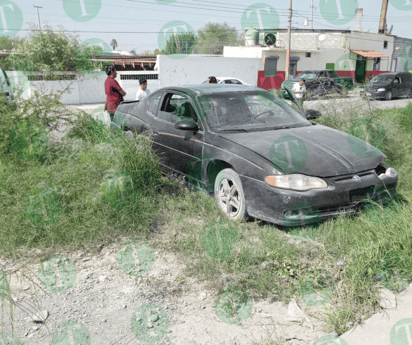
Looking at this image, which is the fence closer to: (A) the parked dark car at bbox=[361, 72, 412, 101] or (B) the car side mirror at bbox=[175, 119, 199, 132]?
(A) the parked dark car at bbox=[361, 72, 412, 101]

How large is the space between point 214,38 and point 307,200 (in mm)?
62655

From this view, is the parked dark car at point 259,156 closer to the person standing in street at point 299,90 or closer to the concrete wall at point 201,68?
the person standing in street at point 299,90

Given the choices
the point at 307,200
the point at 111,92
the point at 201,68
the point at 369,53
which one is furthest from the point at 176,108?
the point at 369,53

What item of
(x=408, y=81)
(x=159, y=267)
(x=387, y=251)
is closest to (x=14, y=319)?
(x=159, y=267)

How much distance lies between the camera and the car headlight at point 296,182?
158 inches

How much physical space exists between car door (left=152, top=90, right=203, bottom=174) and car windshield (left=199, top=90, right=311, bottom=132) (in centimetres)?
25

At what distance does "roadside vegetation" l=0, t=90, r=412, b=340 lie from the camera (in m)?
3.26

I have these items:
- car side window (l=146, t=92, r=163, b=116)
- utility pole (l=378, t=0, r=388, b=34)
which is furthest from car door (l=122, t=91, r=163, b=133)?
utility pole (l=378, t=0, r=388, b=34)

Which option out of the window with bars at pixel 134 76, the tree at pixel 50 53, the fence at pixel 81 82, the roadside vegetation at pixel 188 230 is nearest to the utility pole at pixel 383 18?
the window with bars at pixel 134 76

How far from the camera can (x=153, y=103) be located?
6.14 metres

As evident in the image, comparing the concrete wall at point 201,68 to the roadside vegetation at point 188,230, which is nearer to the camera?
the roadside vegetation at point 188,230

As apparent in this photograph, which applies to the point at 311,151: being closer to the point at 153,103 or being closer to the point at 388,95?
the point at 153,103

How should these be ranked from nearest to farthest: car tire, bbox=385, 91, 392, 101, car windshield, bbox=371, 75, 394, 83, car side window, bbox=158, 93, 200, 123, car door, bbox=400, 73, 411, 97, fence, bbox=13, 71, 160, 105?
car side window, bbox=158, 93, 200, 123 → fence, bbox=13, 71, 160, 105 → car tire, bbox=385, 91, 392, 101 → car windshield, bbox=371, 75, 394, 83 → car door, bbox=400, 73, 411, 97

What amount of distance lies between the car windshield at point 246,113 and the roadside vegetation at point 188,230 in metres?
0.94
